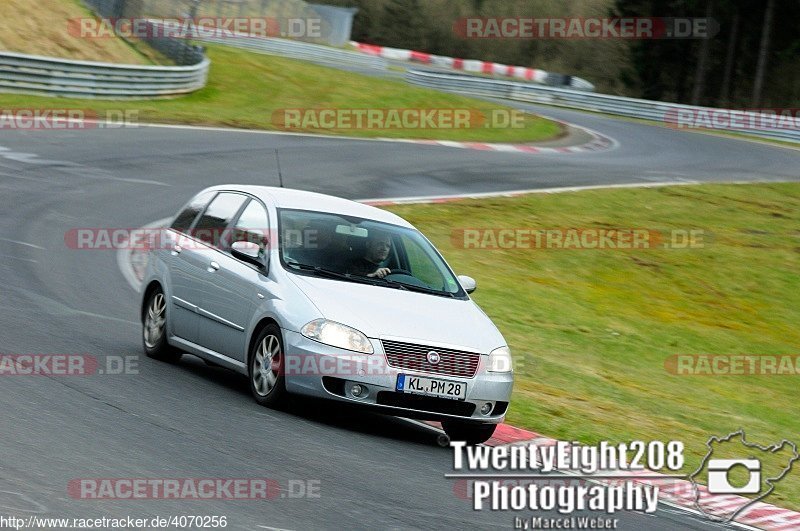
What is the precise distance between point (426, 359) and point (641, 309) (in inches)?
388

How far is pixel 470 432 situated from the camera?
9.44 metres

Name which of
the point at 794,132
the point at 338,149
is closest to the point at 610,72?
the point at 794,132

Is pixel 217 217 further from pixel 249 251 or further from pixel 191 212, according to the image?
pixel 249 251

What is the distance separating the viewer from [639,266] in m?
20.4

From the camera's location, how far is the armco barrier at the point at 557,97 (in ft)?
166

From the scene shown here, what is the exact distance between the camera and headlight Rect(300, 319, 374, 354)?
877 centimetres

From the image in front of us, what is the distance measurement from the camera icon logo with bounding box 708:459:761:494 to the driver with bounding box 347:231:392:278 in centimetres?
283

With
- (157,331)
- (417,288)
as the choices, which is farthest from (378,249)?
(157,331)

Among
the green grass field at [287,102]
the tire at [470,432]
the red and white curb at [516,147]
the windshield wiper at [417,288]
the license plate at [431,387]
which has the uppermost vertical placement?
the windshield wiper at [417,288]

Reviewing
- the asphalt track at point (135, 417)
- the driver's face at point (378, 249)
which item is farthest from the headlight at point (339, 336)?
the driver's face at point (378, 249)

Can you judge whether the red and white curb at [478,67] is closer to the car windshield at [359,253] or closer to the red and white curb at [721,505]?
the car windshield at [359,253]

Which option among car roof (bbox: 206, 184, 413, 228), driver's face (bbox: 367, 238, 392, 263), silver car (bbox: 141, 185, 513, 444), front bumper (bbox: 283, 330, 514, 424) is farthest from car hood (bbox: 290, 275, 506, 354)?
car roof (bbox: 206, 184, 413, 228)

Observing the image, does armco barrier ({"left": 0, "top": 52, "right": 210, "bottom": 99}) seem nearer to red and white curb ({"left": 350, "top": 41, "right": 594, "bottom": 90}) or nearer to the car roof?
the car roof

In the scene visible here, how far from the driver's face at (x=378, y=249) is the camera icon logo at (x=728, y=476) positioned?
293cm
